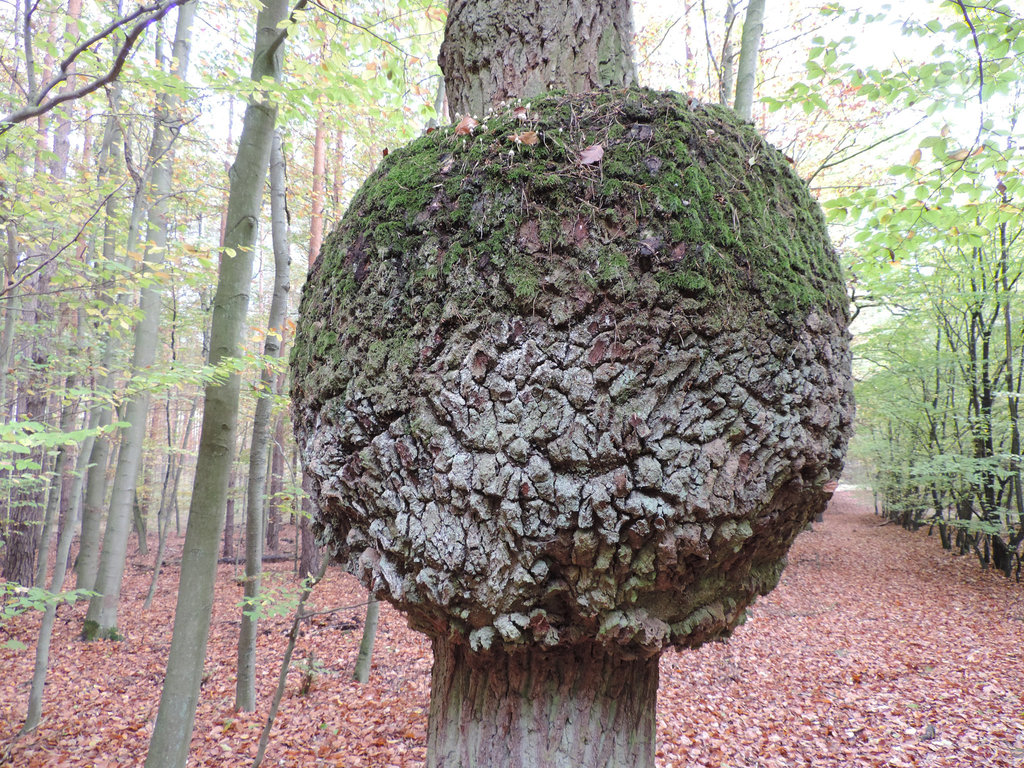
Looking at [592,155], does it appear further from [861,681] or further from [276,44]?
[861,681]

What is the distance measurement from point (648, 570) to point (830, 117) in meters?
10.3

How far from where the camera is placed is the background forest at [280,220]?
3301 millimetres

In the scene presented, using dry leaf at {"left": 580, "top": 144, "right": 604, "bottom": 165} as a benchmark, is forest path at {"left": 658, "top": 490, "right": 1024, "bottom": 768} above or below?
below

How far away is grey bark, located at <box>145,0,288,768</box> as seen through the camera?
10.4 feet

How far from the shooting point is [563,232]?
1.34m

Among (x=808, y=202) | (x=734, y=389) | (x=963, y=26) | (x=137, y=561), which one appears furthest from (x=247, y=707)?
(x=137, y=561)

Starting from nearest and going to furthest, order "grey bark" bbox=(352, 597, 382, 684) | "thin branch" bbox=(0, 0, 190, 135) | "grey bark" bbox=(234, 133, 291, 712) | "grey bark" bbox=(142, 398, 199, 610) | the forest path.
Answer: "thin branch" bbox=(0, 0, 190, 135) → the forest path → "grey bark" bbox=(234, 133, 291, 712) → "grey bark" bbox=(352, 597, 382, 684) → "grey bark" bbox=(142, 398, 199, 610)

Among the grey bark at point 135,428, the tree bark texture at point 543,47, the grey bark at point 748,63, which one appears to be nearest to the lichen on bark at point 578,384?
the tree bark texture at point 543,47

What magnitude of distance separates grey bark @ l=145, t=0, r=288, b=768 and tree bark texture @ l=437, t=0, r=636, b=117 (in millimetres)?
2167

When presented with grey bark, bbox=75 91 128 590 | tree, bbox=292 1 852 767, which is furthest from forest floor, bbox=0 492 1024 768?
tree, bbox=292 1 852 767

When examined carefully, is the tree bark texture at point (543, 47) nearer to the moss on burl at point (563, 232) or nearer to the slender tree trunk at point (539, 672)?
the slender tree trunk at point (539, 672)

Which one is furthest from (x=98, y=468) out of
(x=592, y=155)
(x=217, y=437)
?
(x=592, y=155)

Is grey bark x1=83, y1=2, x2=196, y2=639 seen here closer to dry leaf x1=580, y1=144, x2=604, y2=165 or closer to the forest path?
dry leaf x1=580, y1=144, x2=604, y2=165

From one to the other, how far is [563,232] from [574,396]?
444 millimetres
